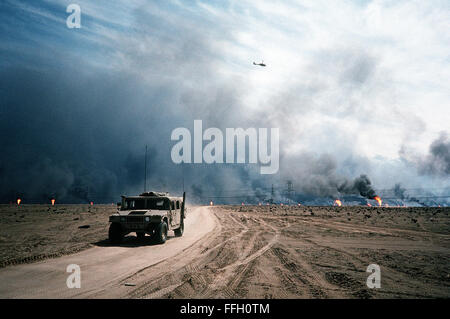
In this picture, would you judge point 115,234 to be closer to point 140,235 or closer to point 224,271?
point 140,235

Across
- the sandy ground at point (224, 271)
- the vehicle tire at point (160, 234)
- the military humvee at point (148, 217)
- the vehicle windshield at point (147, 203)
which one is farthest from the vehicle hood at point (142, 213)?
the sandy ground at point (224, 271)

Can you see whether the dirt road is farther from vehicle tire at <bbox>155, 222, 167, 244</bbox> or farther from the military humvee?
the military humvee

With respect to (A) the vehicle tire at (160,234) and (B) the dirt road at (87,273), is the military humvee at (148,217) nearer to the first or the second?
(A) the vehicle tire at (160,234)

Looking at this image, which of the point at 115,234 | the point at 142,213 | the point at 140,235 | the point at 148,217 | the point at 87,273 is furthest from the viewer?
the point at 140,235

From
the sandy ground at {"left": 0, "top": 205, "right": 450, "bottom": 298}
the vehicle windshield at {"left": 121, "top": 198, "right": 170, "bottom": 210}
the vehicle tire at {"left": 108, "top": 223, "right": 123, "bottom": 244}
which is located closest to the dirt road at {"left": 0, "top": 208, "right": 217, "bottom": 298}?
the sandy ground at {"left": 0, "top": 205, "right": 450, "bottom": 298}

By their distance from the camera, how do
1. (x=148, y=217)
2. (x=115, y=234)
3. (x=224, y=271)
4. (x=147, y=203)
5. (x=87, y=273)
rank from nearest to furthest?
1. (x=87, y=273)
2. (x=224, y=271)
3. (x=115, y=234)
4. (x=148, y=217)
5. (x=147, y=203)

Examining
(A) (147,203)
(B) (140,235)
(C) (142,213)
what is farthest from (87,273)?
(B) (140,235)

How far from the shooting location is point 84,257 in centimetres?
1025

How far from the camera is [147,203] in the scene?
15398mm

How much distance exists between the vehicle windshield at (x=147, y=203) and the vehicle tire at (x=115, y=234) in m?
1.95

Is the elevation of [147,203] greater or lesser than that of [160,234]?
greater

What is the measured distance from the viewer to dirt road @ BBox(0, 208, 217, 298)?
6.22 metres

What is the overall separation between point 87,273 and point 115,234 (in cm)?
562

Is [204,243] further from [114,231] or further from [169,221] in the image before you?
[114,231]
